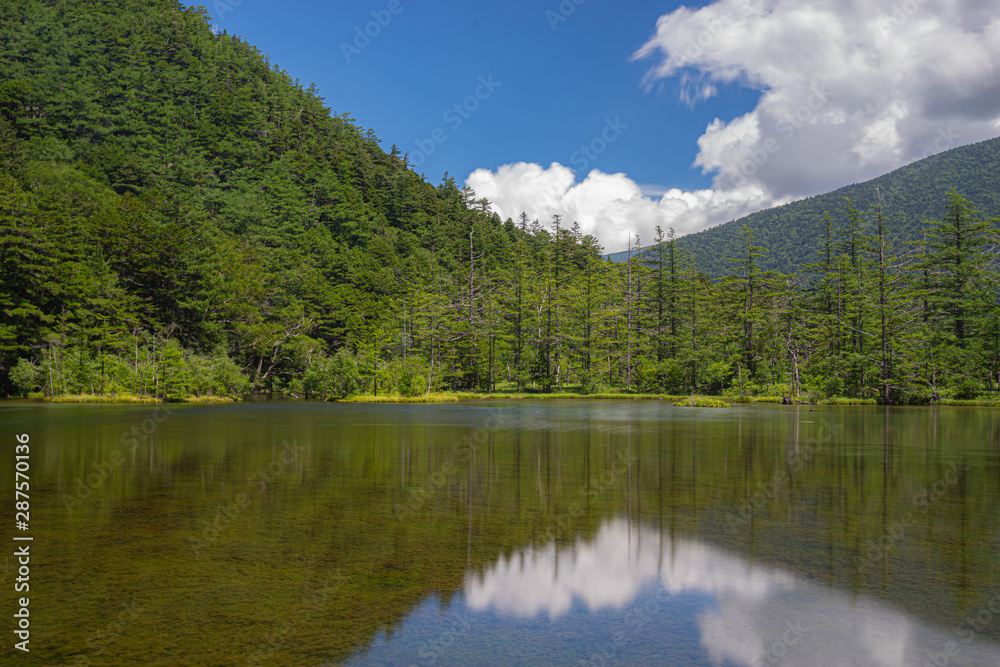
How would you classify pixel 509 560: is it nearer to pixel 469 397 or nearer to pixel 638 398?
pixel 469 397

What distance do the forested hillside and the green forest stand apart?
63787 mm

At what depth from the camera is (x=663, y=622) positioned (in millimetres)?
4438

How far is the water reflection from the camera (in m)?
3.89

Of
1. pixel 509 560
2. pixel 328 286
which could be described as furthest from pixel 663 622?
pixel 328 286

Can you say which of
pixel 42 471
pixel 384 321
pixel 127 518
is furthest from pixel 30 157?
pixel 127 518

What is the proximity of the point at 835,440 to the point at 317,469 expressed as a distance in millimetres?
13745

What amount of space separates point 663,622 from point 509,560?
176 cm

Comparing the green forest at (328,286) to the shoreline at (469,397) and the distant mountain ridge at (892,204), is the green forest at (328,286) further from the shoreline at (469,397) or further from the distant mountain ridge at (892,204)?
the distant mountain ridge at (892,204)

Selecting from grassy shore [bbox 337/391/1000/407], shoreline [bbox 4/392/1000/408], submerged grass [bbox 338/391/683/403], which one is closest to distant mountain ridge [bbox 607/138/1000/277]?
submerged grass [bbox 338/391/683/403]

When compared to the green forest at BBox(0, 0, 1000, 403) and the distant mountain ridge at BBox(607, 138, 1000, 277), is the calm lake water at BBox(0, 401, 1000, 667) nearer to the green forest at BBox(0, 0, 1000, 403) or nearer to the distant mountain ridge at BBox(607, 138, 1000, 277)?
the green forest at BBox(0, 0, 1000, 403)

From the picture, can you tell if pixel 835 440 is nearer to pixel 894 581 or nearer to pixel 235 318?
pixel 894 581

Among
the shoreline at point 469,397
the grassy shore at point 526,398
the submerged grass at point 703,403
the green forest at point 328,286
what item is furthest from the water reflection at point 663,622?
the green forest at point 328,286

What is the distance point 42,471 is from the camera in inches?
420

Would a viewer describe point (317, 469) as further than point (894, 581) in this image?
Yes
